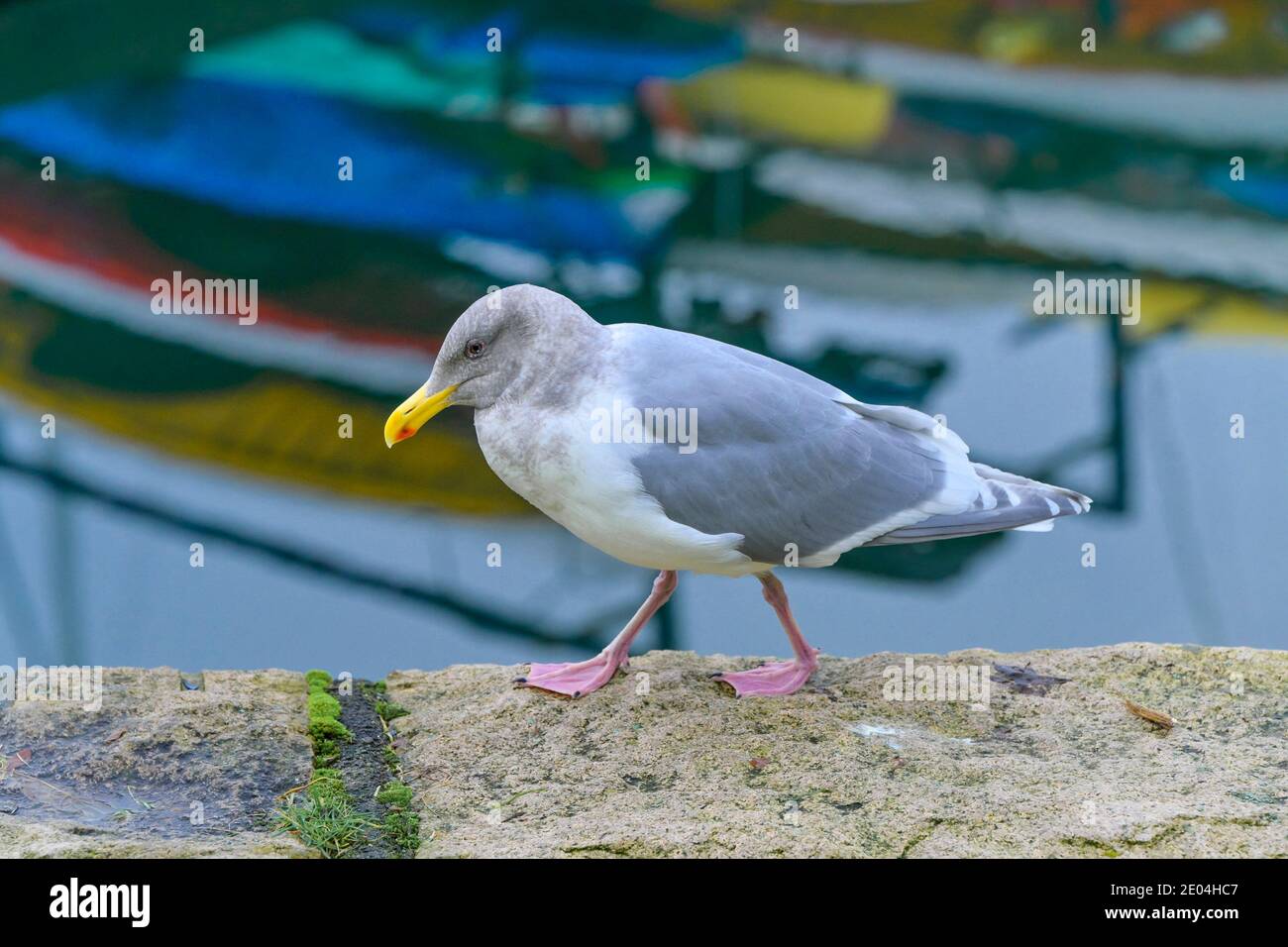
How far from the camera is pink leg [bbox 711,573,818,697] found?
4.46m

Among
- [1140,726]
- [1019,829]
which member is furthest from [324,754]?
[1140,726]

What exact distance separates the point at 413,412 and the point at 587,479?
0.54m

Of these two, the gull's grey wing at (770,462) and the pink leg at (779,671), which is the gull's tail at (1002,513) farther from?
the pink leg at (779,671)

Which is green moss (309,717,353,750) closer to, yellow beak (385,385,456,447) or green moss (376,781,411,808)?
green moss (376,781,411,808)

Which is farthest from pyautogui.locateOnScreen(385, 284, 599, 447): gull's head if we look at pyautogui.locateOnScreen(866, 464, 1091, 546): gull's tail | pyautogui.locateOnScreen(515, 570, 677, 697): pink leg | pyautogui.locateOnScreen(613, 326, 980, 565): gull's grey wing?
pyautogui.locateOnScreen(866, 464, 1091, 546): gull's tail

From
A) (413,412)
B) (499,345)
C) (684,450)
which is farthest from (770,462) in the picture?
(413,412)

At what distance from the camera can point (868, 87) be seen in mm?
6648

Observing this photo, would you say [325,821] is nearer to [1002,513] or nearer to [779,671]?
[779,671]

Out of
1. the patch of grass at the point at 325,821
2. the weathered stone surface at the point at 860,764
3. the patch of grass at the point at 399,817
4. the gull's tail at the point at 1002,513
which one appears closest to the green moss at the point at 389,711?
the weathered stone surface at the point at 860,764

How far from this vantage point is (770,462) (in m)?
4.16

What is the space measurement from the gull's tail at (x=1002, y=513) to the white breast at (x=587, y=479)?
1.88ft

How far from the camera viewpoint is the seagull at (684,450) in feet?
13.1

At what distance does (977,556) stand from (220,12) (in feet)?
13.6

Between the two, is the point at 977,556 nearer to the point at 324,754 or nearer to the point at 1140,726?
the point at 1140,726
